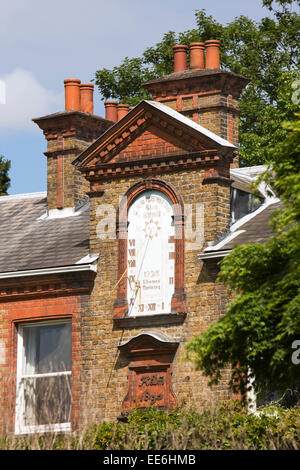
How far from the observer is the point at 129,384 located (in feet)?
84.6

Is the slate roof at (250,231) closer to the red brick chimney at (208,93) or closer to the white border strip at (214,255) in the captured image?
the white border strip at (214,255)

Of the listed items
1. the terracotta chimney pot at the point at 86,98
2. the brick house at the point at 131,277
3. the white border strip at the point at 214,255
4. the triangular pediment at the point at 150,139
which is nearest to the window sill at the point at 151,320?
the brick house at the point at 131,277

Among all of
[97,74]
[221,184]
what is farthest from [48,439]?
[97,74]

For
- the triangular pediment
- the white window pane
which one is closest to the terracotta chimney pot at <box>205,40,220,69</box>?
the triangular pediment

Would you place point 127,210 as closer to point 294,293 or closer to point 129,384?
point 129,384

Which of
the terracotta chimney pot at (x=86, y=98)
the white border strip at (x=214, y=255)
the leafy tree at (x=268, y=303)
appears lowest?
the leafy tree at (x=268, y=303)

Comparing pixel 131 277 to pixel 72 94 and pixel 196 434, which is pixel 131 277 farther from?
pixel 72 94

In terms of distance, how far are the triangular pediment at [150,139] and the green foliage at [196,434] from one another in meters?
6.79

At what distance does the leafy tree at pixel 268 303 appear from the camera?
59.8 feet

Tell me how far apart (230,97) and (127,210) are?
5.07 meters

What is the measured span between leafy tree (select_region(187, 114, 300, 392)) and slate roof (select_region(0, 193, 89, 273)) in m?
8.62

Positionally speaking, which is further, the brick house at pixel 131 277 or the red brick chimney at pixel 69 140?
the red brick chimney at pixel 69 140

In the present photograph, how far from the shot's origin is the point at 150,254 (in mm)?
26516

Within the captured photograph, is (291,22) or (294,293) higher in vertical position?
(291,22)
